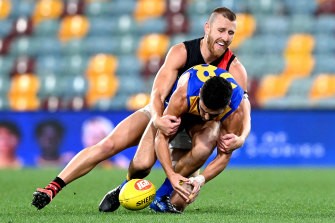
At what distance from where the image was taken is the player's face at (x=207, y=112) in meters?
5.46

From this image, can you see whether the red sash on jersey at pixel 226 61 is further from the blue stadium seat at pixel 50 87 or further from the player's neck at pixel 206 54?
the blue stadium seat at pixel 50 87

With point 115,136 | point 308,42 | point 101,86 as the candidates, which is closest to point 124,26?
point 101,86

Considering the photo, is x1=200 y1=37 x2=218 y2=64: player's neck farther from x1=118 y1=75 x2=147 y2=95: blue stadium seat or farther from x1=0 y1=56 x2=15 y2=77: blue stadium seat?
x1=0 y1=56 x2=15 y2=77: blue stadium seat

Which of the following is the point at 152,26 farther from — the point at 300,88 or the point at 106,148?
the point at 106,148

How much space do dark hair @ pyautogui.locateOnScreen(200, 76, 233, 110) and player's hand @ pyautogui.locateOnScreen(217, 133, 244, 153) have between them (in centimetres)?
44

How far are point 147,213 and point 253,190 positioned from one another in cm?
266

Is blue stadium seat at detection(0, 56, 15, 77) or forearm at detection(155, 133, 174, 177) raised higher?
forearm at detection(155, 133, 174, 177)

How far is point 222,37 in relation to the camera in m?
6.13

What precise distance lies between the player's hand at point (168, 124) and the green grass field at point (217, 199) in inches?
21.0

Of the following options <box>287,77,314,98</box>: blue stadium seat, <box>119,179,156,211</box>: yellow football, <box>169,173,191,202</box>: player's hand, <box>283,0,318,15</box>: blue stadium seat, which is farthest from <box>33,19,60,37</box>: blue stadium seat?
<box>169,173,191,202</box>: player's hand

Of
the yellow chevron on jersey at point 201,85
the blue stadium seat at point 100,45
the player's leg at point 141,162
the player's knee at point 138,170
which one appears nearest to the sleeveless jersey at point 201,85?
the yellow chevron on jersey at point 201,85

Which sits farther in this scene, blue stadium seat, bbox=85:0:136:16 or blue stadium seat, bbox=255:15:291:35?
blue stadium seat, bbox=85:0:136:16

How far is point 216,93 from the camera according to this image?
5375 millimetres

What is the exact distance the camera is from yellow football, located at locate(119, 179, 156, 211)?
5.95m
